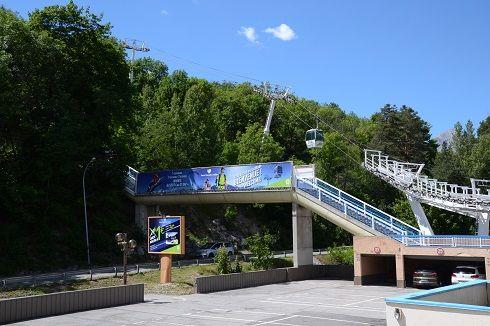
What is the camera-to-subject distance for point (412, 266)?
36.8 m

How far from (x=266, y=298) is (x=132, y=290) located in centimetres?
702

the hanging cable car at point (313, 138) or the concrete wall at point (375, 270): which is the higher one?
the hanging cable car at point (313, 138)

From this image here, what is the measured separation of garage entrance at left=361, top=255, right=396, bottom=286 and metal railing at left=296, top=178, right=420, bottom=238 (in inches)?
85.8

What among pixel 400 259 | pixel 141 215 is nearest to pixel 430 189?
pixel 400 259

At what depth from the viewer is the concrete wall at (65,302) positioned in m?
21.1

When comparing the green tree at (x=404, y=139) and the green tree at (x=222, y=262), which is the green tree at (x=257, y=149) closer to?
the green tree at (x=404, y=139)

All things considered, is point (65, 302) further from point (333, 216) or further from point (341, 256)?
point (341, 256)

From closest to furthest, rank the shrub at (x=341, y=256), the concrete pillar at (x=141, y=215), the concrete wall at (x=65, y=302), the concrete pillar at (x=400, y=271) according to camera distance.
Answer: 1. the concrete wall at (x=65, y=302)
2. the concrete pillar at (x=400, y=271)
3. the shrub at (x=341, y=256)
4. the concrete pillar at (x=141, y=215)

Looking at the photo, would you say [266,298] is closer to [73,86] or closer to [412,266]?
[412,266]

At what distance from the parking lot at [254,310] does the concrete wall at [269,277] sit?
3.01 feet

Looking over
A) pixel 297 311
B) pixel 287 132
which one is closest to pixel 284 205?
pixel 287 132

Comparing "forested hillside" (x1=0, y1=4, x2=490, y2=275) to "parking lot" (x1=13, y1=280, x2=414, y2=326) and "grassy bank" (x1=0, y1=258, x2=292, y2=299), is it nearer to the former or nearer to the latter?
"grassy bank" (x1=0, y1=258, x2=292, y2=299)

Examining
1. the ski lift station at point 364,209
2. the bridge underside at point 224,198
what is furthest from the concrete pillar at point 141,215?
the ski lift station at point 364,209

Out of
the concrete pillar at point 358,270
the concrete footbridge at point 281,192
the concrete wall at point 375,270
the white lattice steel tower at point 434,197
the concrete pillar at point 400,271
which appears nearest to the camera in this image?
the concrete pillar at point 400,271
